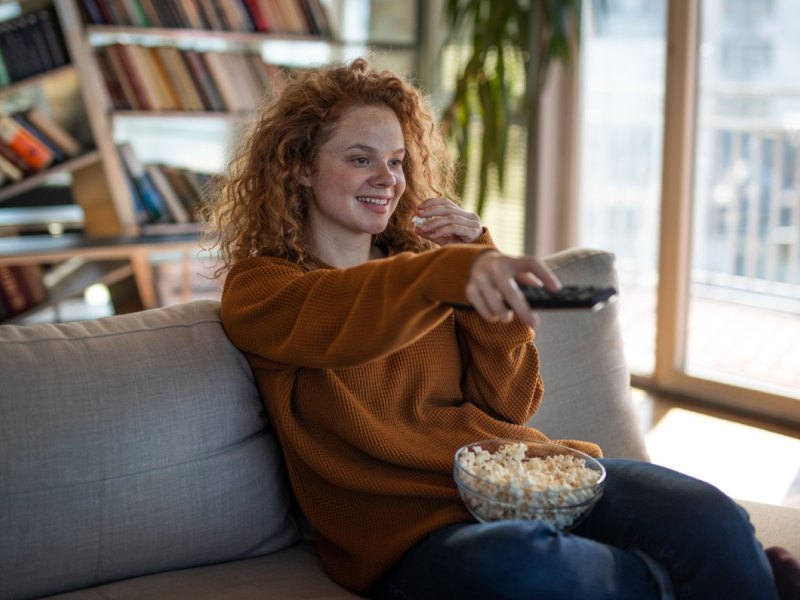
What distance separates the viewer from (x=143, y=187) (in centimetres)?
412

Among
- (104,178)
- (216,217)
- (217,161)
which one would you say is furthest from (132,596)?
(217,161)

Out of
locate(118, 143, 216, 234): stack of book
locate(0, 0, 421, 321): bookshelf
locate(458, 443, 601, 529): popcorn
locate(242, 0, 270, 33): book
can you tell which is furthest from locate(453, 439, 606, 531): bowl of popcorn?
locate(242, 0, 270, 33): book

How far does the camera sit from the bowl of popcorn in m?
1.44

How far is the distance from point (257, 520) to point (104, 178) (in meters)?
2.70

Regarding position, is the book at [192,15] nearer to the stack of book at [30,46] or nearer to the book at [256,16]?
the book at [256,16]

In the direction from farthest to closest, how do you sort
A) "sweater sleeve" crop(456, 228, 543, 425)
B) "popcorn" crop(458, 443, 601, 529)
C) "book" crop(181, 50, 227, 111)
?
"book" crop(181, 50, 227, 111) → "sweater sleeve" crop(456, 228, 543, 425) → "popcorn" crop(458, 443, 601, 529)

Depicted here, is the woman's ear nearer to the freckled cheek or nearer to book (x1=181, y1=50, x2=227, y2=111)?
the freckled cheek

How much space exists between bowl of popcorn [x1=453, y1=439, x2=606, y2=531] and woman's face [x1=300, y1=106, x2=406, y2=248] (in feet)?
1.54

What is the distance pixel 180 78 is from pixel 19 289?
3.48 feet

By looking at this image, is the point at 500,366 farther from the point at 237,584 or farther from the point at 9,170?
the point at 9,170

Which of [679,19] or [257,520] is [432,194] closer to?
[257,520]

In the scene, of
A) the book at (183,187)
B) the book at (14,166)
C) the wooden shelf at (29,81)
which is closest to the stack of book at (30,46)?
the wooden shelf at (29,81)

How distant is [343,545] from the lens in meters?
1.57

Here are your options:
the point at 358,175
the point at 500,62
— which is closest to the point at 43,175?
the point at 500,62
